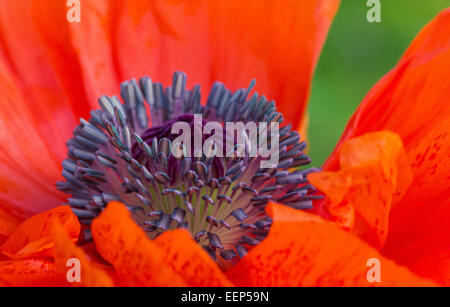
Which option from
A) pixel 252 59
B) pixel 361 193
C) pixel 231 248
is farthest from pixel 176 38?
pixel 361 193

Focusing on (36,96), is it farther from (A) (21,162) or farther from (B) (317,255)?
(B) (317,255)

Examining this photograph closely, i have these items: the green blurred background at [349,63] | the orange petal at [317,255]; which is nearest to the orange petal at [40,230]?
the orange petal at [317,255]

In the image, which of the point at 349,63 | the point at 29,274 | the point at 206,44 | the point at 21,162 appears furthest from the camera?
the point at 349,63

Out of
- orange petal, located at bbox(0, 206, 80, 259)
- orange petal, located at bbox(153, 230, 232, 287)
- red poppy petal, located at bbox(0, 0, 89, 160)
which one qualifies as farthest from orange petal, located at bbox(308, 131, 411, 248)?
red poppy petal, located at bbox(0, 0, 89, 160)

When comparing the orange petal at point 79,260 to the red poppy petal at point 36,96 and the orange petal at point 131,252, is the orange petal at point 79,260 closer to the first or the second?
the orange petal at point 131,252

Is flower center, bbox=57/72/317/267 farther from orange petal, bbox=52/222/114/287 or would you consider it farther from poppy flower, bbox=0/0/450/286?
orange petal, bbox=52/222/114/287

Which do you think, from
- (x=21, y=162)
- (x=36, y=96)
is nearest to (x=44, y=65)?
(x=36, y=96)
